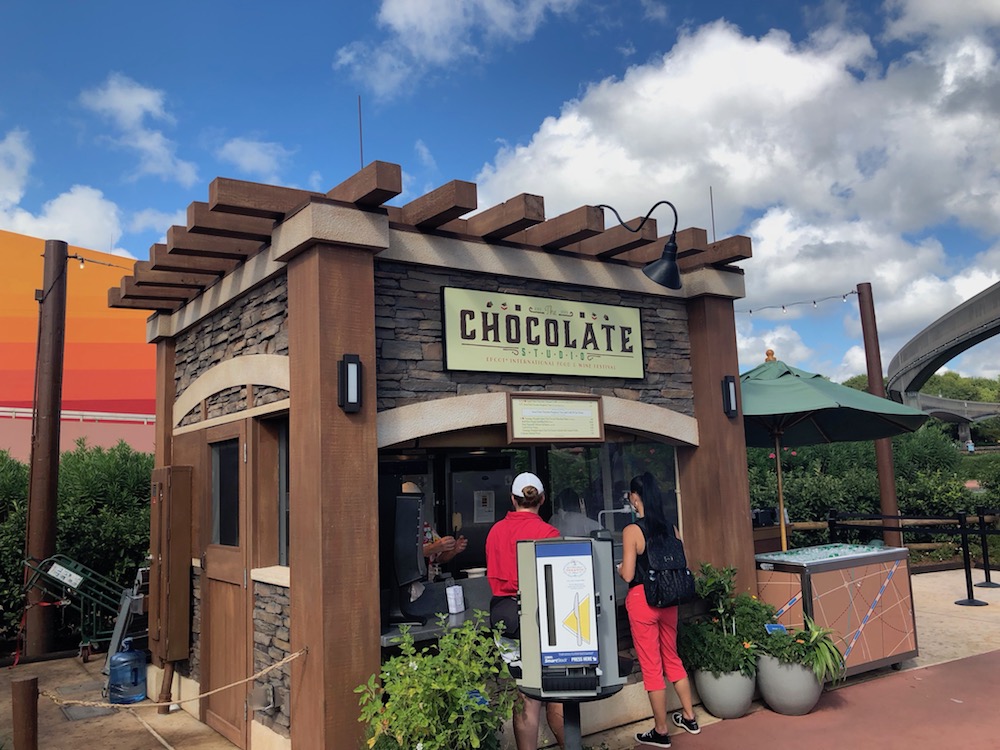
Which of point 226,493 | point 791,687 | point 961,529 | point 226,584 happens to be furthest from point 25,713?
point 961,529

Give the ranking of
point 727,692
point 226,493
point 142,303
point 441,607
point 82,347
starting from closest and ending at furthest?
1. point 441,607
2. point 727,692
3. point 226,493
4. point 142,303
5. point 82,347

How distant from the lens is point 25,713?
3.85 metres

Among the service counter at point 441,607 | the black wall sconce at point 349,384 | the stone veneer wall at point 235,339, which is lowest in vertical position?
the service counter at point 441,607

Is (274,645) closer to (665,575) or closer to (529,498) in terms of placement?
(529,498)

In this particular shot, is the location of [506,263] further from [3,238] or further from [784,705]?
[3,238]

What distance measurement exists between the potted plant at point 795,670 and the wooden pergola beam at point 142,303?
19.4ft

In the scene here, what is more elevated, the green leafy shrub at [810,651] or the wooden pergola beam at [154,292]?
the wooden pergola beam at [154,292]

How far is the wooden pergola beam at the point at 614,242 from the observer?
627 cm

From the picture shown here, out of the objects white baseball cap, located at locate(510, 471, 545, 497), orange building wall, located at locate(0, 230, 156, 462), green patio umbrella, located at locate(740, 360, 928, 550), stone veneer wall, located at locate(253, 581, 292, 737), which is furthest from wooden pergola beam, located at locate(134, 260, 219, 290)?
orange building wall, located at locate(0, 230, 156, 462)

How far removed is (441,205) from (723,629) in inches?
148

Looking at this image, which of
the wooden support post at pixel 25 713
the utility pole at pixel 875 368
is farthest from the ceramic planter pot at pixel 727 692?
the utility pole at pixel 875 368

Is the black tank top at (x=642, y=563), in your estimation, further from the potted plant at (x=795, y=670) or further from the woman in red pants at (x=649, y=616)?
the potted plant at (x=795, y=670)

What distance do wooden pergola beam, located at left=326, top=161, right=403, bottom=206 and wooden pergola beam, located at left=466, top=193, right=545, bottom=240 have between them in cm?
92

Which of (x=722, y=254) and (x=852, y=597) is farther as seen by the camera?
(x=722, y=254)
